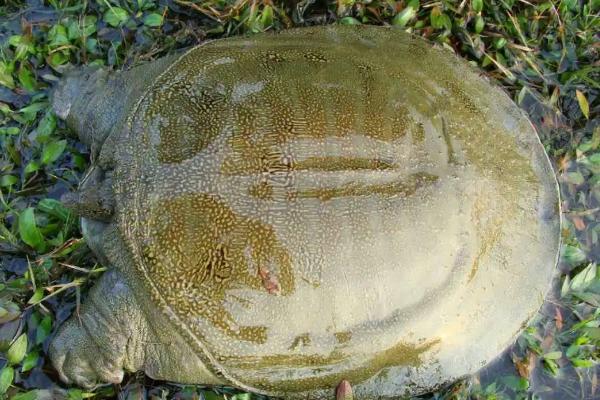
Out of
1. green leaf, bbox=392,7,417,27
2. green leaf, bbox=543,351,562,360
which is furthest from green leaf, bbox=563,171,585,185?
green leaf, bbox=392,7,417,27

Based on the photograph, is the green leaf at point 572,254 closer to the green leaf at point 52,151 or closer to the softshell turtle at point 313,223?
the softshell turtle at point 313,223

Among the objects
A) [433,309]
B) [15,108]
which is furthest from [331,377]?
[15,108]

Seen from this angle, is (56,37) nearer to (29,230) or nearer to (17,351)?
(29,230)

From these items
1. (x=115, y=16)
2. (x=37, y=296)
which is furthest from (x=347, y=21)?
(x=37, y=296)

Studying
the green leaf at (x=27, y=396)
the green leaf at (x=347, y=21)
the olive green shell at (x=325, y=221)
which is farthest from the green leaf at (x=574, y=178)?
the green leaf at (x=27, y=396)

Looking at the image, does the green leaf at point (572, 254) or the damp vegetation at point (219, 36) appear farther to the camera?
the green leaf at point (572, 254)

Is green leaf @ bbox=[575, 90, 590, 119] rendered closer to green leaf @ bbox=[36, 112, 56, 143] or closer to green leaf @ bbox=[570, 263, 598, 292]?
green leaf @ bbox=[570, 263, 598, 292]
